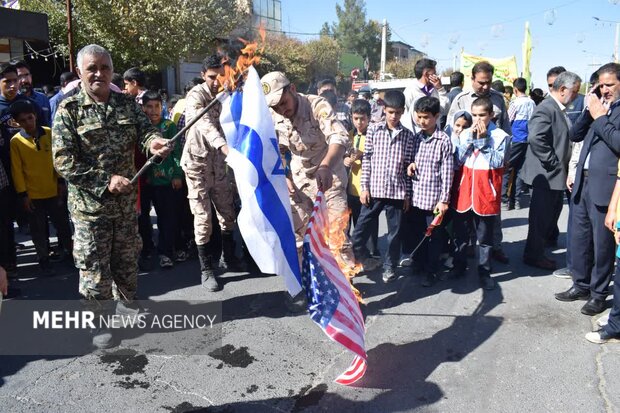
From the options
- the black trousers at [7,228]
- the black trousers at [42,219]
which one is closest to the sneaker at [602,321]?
the black trousers at [42,219]

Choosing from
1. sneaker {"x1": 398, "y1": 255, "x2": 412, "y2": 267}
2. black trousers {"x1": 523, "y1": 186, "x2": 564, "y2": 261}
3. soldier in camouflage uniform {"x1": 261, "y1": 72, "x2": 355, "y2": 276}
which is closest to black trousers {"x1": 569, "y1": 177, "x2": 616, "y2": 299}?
black trousers {"x1": 523, "y1": 186, "x2": 564, "y2": 261}

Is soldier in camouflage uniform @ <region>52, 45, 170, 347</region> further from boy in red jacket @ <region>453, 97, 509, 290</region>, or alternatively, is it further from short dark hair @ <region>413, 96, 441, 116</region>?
boy in red jacket @ <region>453, 97, 509, 290</region>

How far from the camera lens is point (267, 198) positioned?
2.96m

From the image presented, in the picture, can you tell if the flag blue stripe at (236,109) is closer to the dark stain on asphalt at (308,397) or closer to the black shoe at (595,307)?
the dark stain on asphalt at (308,397)

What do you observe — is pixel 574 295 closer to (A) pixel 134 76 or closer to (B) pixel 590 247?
(B) pixel 590 247

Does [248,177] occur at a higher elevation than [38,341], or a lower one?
higher

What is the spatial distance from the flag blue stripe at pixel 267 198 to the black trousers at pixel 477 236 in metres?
2.38

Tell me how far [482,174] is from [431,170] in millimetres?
495

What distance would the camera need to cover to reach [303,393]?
2943 mm

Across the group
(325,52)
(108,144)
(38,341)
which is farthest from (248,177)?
(325,52)

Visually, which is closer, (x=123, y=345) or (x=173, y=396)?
(x=173, y=396)

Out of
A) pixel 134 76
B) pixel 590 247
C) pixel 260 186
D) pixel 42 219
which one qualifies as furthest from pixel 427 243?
pixel 42 219

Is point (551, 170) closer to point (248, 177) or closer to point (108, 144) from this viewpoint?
point (248, 177)

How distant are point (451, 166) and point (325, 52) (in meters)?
41.8
